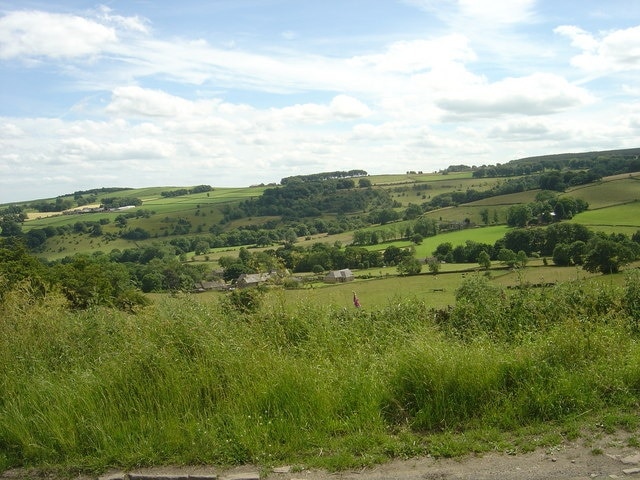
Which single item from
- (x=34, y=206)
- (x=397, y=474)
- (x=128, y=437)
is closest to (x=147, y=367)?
(x=128, y=437)

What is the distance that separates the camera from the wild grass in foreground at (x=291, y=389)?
191 inches

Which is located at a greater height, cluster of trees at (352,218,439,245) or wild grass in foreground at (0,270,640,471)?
wild grass in foreground at (0,270,640,471)

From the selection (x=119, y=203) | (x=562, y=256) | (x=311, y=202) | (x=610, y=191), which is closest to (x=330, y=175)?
(x=311, y=202)

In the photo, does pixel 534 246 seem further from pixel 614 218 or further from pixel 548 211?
pixel 548 211

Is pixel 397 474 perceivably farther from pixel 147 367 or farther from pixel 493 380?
pixel 147 367

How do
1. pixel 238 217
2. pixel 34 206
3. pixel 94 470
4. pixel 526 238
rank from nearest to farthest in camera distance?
pixel 94 470 < pixel 526 238 < pixel 238 217 < pixel 34 206

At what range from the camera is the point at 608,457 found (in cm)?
439

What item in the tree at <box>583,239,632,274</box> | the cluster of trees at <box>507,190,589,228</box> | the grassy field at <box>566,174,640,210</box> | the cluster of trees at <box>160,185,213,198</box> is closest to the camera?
the tree at <box>583,239,632,274</box>

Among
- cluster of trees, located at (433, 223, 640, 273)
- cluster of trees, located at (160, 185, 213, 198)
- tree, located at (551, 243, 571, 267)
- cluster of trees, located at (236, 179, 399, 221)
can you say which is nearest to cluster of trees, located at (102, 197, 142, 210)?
cluster of trees, located at (160, 185, 213, 198)

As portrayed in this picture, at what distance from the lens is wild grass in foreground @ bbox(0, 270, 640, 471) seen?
4844 mm

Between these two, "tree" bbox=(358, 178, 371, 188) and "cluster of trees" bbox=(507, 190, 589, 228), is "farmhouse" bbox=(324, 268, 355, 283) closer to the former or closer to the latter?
"cluster of trees" bbox=(507, 190, 589, 228)

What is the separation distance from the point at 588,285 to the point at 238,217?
107 m

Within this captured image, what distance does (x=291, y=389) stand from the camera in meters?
5.42

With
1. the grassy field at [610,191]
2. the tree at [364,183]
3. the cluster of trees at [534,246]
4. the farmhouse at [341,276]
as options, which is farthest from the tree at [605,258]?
the tree at [364,183]
